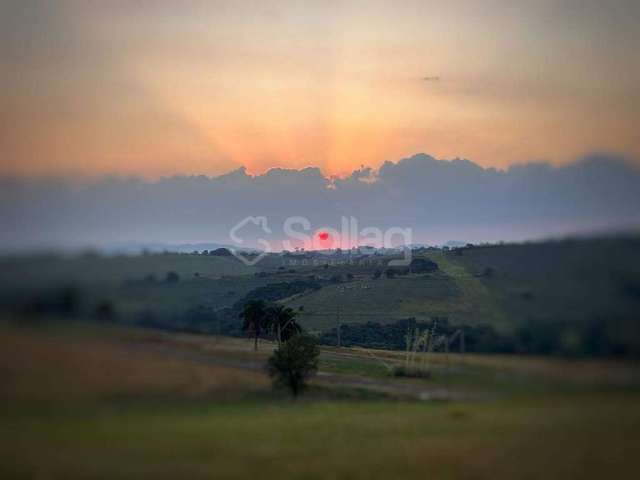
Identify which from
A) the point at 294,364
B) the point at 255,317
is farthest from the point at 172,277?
the point at 255,317

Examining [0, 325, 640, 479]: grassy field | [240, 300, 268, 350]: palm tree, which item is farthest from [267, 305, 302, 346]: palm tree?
[0, 325, 640, 479]: grassy field

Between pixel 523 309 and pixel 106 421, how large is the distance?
15.8 meters

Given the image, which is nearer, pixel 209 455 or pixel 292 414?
pixel 209 455

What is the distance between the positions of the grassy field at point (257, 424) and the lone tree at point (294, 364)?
42.9 ft

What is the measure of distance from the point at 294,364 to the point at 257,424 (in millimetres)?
18200

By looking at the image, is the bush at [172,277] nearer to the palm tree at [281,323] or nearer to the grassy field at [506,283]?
the grassy field at [506,283]

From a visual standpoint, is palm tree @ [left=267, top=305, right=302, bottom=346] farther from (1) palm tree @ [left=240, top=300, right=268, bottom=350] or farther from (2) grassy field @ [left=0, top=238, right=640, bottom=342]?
(2) grassy field @ [left=0, top=238, right=640, bottom=342]

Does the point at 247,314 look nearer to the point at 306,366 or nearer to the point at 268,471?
the point at 306,366

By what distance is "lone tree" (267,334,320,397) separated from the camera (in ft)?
136

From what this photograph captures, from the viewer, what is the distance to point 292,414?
92.2 ft

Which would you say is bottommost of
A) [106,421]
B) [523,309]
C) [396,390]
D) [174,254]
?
[396,390]

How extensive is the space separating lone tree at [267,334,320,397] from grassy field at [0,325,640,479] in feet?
42.9

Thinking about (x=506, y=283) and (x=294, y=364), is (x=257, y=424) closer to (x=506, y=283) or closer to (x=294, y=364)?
(x=506, y=283)

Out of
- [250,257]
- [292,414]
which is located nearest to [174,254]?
[292,414]
